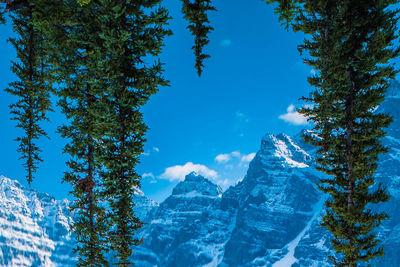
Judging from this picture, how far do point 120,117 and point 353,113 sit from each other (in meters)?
9.75

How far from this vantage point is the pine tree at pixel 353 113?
36.7 feet

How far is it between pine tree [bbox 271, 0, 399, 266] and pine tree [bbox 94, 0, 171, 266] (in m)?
7.36

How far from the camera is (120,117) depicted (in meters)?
6.30

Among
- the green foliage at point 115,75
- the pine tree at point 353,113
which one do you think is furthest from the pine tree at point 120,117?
the pine tree at point 353,113

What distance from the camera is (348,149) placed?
11.7 metres

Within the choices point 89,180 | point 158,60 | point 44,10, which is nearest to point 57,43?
point 44,10

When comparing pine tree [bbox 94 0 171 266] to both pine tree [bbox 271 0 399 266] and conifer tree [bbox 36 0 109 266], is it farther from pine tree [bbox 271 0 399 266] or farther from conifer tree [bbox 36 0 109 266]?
pine tree [bbox 271 0 399 266]

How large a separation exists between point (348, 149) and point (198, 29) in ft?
26.9

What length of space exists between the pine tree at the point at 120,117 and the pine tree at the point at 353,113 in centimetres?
736

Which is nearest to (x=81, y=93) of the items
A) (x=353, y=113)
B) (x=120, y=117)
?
(x=120, y=117)

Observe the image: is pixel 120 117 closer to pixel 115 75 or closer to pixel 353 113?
pixel 115 75

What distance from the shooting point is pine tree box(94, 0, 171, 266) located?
611 cm

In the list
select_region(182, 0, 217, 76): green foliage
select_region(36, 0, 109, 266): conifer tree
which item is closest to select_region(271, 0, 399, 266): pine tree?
select_region(182, 0, 217, 76): green foliage

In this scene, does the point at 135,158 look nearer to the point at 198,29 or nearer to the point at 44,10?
the point at 198,29
